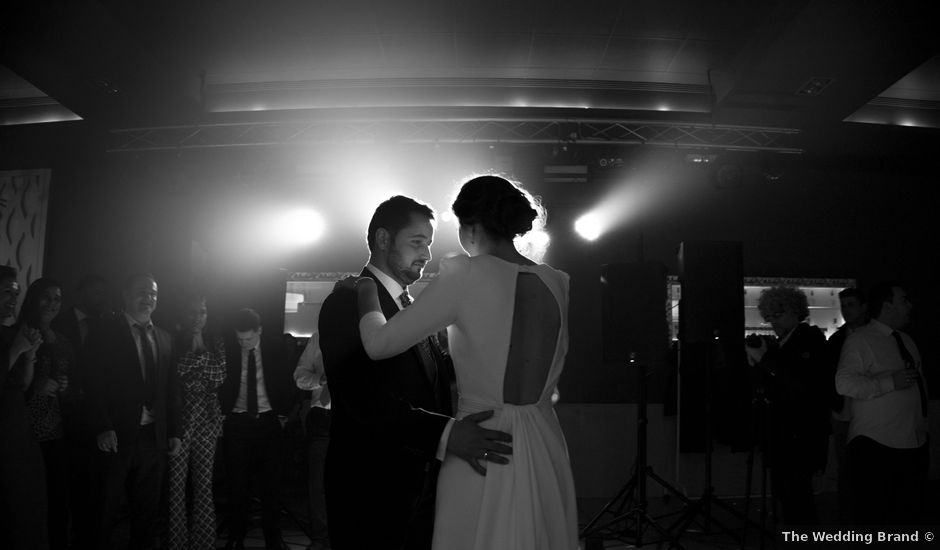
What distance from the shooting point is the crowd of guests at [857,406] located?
384 centimetres

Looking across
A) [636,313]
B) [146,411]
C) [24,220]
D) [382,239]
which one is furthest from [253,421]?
[24,220]

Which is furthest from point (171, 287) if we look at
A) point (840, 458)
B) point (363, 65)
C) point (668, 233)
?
point (840, 458)

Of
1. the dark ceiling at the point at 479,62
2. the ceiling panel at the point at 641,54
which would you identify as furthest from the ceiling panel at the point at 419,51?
the ceiling panel at the point at 641,54

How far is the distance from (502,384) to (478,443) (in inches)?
6.2

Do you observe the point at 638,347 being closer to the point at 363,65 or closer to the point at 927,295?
the point at 363,65

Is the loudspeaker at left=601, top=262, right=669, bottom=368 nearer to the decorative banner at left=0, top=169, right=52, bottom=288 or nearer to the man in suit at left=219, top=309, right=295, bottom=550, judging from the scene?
the man in suit at left=219, top=309, right=295, bottom=550

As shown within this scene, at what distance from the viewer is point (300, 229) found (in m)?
7.66

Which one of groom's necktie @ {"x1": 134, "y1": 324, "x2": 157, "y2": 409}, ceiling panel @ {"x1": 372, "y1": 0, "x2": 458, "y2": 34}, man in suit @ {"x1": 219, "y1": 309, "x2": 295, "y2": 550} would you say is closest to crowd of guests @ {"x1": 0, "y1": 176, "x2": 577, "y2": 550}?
groom's necktie @ {"x1": 134, "y1": 324, "x2": 157, "y2": 409}

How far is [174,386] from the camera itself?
457 centimetres

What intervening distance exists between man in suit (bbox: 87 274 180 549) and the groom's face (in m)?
3.18

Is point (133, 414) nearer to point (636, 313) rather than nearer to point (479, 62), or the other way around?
point (636, 313)

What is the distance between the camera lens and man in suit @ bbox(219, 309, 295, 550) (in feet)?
15.5

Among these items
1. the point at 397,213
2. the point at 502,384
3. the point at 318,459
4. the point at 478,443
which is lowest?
the point at 318,459

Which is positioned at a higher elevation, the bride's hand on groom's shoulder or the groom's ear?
the groom's ear
